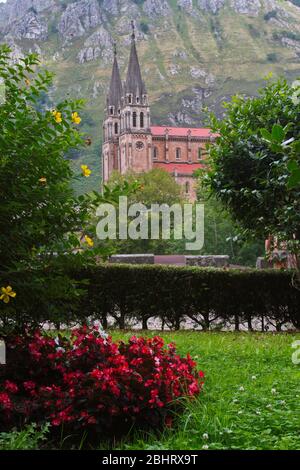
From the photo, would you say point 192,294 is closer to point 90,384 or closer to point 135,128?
point 90,384

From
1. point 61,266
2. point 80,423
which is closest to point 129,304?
point 61,266

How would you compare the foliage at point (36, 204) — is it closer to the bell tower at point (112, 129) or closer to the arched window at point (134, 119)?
the arched window at point (134, 119)

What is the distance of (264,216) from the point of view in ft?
34.0

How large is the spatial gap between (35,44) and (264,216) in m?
175

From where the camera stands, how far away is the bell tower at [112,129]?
347ft

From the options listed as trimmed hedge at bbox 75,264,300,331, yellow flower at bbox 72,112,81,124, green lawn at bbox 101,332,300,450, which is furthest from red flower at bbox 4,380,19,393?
trimmed hedge at bbox 75,264,300,331

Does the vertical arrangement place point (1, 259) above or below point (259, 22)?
below

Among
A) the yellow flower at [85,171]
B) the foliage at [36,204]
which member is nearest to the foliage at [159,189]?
the foliage at [36,204]

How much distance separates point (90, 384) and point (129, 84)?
98511 millimetres

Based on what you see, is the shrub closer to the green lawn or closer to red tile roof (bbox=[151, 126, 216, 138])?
the green lawn

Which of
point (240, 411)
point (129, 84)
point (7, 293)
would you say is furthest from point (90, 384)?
point (129, 84)

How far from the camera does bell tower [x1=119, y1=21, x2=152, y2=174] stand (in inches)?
3922

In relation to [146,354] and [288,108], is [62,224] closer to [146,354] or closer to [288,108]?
[146,354]

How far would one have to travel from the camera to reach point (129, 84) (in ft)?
327
